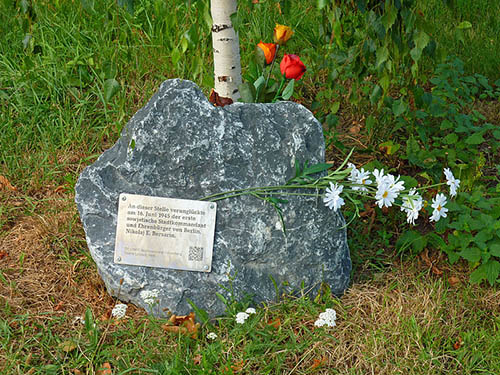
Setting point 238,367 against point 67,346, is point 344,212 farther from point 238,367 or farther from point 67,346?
point 67,346

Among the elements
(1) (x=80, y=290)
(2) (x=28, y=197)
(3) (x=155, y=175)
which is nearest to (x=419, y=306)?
(3) (x=155, y=175)

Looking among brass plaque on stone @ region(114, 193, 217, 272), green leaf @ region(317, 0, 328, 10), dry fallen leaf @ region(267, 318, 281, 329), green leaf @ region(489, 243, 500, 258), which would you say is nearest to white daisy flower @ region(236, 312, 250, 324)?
dry fallen leaf @ region(267, 318, 281, 329)

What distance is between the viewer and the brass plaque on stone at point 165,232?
2293mm

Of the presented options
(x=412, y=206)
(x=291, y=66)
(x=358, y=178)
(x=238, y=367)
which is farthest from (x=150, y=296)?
(x=291, y=66)

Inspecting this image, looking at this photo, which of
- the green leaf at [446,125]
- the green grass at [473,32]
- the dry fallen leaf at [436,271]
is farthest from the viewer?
the green grass at [473,32]

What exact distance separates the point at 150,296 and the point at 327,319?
25.1 inches

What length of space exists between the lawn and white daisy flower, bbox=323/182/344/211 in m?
0.38

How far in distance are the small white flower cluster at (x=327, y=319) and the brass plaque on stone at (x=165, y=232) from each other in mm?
451

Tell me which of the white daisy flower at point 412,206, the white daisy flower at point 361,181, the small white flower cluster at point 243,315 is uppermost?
the white daisy flower at point 361,181

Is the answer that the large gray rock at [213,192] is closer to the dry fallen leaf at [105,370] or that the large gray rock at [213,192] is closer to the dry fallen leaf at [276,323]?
the dry fallen leaf at [276,323]

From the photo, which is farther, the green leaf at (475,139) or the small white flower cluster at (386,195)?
the green leaf at (475,139)

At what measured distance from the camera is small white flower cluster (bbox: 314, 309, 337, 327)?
213 centimetres

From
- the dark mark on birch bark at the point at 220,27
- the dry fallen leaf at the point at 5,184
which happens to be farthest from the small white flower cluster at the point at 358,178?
the dry fallen leaf at the point at 5,184

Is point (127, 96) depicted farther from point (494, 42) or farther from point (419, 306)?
point (494, 42)
